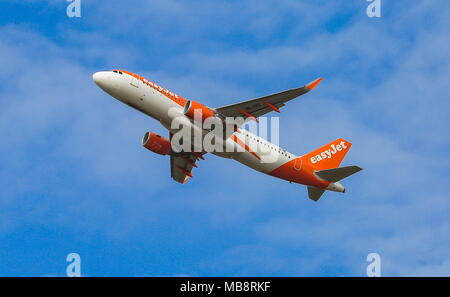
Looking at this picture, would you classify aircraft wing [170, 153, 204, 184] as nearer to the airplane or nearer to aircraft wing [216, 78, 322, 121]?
the airplane

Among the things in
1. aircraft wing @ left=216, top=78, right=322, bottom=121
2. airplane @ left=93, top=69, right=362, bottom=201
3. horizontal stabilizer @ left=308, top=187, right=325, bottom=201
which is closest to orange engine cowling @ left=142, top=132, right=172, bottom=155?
airplane @ left=93, top=69, right=362, bottom=201

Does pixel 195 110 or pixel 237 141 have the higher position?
pixel 195 110

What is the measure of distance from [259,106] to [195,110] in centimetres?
512

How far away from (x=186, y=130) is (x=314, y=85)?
11602 millimetres

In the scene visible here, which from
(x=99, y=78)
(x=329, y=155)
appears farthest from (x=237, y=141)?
(x=99, y=78)

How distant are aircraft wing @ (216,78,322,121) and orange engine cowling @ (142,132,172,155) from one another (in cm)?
767

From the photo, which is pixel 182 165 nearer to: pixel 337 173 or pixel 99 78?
pixel 99 78

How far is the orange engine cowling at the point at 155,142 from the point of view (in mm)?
64188

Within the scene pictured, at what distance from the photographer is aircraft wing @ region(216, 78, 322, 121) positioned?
55.7 metres

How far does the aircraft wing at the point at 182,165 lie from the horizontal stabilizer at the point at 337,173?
1137 centimetres

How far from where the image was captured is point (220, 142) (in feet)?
197

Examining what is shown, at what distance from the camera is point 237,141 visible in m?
60.6

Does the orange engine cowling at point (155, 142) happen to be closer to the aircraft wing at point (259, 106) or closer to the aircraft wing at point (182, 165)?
the aircraft wing at point (182, 165)
